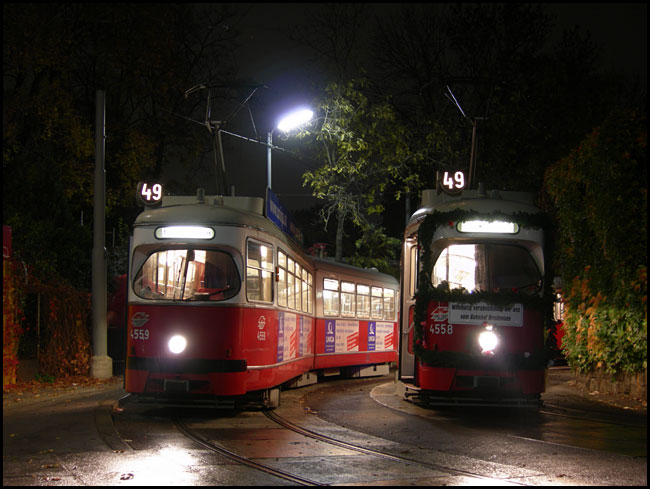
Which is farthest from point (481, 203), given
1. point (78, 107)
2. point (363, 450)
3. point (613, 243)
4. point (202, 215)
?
point (78, 107)

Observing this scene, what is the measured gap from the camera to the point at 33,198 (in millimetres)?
26391

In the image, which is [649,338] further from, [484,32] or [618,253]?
[484,32]

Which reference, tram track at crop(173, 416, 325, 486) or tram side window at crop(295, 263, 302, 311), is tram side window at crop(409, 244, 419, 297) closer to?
tram side window at crop(295, 263, 302, 311)

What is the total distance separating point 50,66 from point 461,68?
48.3 feet

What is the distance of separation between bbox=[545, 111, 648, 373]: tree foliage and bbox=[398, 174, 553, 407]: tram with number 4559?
2085 millimetres

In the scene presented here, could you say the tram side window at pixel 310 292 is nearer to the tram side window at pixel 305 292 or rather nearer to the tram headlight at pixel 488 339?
the tram side window at pixel 305 292

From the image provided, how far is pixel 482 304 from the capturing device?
12.9 metres

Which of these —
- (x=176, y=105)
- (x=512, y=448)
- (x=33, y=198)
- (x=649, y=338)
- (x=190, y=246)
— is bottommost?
(x=512, y=448)

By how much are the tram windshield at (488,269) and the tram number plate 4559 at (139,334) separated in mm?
4513

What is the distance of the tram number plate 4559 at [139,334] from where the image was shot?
12.4 metres

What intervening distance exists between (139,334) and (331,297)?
28.3 ft

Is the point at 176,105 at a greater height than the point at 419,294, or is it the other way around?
the point at 176,105

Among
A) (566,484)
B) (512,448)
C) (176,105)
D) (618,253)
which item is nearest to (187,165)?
(176,105)

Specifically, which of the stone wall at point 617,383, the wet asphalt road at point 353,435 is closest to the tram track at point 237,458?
the wet asphalt road at point 353,435
